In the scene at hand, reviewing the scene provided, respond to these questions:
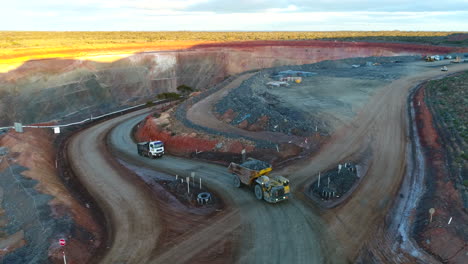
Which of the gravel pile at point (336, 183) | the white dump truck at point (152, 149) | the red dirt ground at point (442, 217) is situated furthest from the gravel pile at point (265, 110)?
the red dirt ground at point (442, 217)

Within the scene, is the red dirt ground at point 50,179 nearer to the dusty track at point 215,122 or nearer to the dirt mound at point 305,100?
the dusty track at point 215,122

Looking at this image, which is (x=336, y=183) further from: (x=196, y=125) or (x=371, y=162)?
(x=196, y=125)

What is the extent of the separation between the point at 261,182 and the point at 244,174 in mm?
1953

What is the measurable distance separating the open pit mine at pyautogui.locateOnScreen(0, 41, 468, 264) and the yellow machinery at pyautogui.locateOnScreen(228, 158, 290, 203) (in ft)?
0.34

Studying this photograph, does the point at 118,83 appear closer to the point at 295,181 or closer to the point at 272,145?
the point at 272,145

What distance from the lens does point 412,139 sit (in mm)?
32406

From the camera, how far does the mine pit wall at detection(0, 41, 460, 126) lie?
54425mm

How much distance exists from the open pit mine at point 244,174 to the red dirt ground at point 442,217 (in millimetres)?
82

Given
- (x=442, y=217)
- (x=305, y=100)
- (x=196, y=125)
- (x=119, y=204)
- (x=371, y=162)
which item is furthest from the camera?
(x=305, y=100)

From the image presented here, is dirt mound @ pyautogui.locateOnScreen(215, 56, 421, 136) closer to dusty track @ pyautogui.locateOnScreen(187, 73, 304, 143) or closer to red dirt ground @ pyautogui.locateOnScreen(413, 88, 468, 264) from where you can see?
dusty track @ pyautogui.locateOnScreen(187, 73, 304, 143)

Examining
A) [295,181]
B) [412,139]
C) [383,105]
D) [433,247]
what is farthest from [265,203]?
[383,105]

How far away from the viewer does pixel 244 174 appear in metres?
24.0

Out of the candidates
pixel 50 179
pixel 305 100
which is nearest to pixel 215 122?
pixel 305 100

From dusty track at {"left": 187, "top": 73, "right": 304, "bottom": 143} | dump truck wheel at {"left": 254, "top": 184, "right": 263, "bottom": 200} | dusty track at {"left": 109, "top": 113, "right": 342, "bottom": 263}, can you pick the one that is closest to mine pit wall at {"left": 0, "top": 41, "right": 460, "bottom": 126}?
dusty track at {"left": 187, "top": 73, "right": 304, "bottom": 143}
